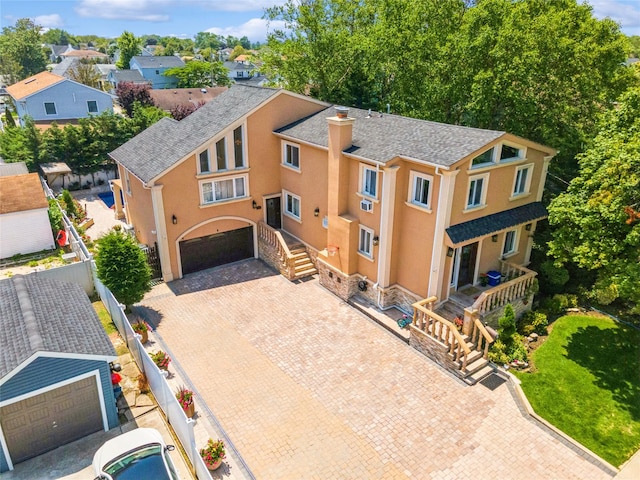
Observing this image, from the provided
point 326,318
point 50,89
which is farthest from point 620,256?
point 50,89

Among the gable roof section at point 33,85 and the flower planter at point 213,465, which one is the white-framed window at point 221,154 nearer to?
the flower planter at point 213,465

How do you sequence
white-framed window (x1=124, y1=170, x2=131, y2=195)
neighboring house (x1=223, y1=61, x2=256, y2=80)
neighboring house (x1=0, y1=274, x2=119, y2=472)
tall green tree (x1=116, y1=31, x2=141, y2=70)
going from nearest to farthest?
1. neighboring house (x1=0, y1=274, x2=119, y2=472)
2. white-framed window (x1=124, y1=170, x2=131, y2=195)
3. tall green tree (x1=116, y1=31, x2=141, y2=70)
4. neighboring house (x1=223, y1=61, x2=256, y2=80)

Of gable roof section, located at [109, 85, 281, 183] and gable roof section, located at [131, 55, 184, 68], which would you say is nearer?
gable roof section, located at [109, 85, 281, 183]

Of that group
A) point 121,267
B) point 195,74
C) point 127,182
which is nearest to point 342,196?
point 121,267

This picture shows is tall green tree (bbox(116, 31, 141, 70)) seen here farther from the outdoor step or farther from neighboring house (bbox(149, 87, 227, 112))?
the outdoor step

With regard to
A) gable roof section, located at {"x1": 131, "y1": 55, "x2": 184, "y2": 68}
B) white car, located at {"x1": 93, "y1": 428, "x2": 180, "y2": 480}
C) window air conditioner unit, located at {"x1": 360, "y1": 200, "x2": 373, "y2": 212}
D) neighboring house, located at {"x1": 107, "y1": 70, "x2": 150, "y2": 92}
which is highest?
gable roof section, located at {"x1": 131, "y1": 55, "x2": 184, "y2": 68}

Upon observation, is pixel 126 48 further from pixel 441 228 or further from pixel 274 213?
pixel 441 228

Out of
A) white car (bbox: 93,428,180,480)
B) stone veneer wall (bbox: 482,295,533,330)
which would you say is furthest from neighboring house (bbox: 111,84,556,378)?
white car (bbox: 93,428,180,480)
